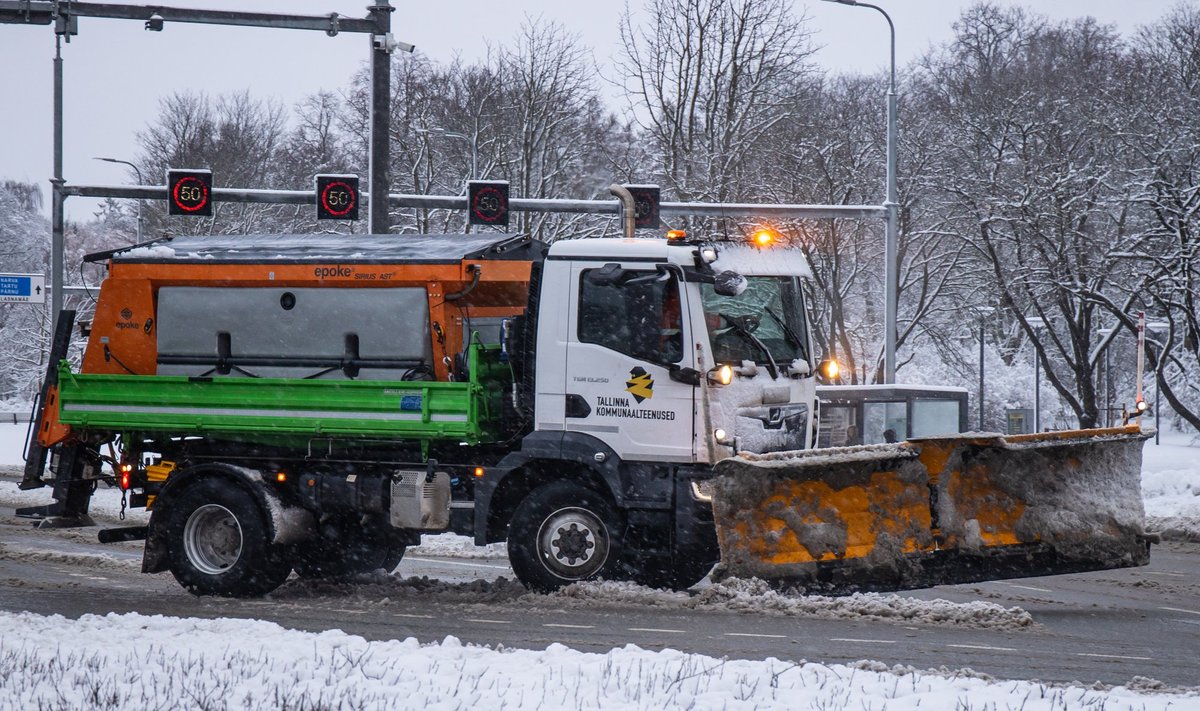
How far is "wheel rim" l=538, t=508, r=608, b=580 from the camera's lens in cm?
1023

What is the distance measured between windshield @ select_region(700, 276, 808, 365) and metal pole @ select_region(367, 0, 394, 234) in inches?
250

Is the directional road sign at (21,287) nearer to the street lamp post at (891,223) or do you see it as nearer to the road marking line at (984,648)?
the street lamp post at (891,223)

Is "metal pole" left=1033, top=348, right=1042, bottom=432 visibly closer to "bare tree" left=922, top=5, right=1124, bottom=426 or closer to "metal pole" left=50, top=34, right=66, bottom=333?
"bare tree" left=922, top=5, right=1124, bottom=426

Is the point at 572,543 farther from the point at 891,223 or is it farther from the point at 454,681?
the point at 891,223

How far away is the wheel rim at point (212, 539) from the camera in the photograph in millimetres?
11094

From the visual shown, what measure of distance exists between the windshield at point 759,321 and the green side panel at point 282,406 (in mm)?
1822

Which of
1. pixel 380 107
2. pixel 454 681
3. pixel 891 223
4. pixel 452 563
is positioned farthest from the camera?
pixel 891 223

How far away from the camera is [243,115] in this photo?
51688mm

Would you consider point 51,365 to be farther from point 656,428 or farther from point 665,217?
point 665,217

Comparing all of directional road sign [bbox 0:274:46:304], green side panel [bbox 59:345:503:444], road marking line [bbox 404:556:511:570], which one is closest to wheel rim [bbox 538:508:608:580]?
green side panel [bbox 59:345:503:444]

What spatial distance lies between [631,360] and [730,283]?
954 mm

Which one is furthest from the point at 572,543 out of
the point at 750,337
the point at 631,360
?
the point at 750,337

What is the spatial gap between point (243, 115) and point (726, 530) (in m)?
45.8

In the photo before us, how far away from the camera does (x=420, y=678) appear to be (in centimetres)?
709
